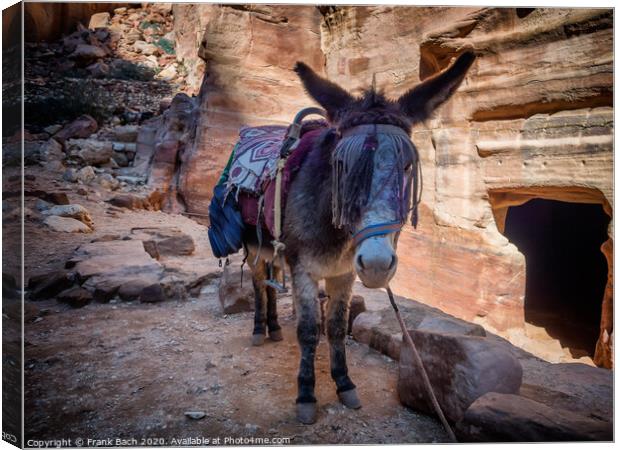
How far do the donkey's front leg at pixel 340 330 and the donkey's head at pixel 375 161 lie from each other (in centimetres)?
68

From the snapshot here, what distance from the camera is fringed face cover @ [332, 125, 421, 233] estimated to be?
1.76 meters

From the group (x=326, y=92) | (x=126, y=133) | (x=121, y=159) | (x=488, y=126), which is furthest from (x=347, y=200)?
(x=488, y=126)

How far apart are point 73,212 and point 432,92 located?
10.3ft

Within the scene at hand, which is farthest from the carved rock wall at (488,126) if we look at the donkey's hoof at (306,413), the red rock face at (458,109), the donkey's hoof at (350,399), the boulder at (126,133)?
the donkey's hoof at (306,413)

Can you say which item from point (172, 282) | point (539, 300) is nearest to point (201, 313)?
point (172, 282)

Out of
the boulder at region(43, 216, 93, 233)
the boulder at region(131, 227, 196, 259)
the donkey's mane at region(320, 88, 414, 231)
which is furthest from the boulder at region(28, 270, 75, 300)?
the donkey's mane at region(320, 88, 414, 231)

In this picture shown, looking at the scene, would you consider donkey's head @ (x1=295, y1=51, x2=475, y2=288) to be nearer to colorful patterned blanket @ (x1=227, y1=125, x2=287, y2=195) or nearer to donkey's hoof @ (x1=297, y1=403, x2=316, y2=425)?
colorful patterned blanket @ (x1=227, y1=125, x2=287, y2=195)

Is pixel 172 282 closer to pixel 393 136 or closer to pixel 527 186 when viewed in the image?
pixel 393 136

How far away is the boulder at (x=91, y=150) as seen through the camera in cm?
342

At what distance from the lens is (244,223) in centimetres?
292

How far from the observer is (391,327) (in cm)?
324

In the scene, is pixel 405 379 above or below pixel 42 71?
below

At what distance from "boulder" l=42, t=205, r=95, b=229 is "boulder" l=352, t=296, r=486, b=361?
2.69m

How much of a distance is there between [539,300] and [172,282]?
8.07 metres
